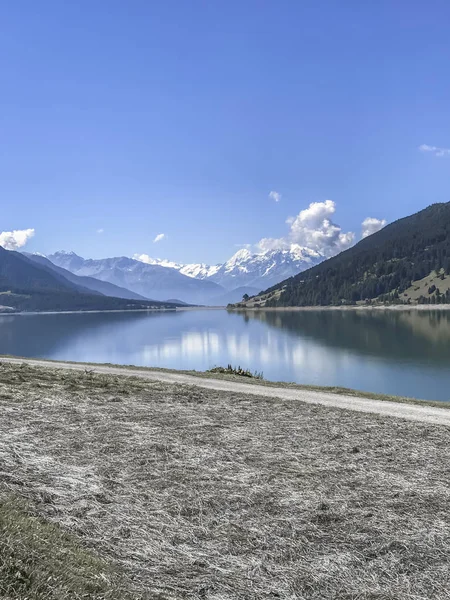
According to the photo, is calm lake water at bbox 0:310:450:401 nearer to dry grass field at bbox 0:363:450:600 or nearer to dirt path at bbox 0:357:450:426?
dirt path at bbox 0:357:450:426

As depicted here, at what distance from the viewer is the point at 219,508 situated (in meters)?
10.4

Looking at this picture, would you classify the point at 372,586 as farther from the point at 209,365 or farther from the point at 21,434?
the point at 209,365

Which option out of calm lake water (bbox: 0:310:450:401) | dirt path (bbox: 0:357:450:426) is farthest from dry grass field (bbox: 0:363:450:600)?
calm lake water (bbox: 0:310:450:401)

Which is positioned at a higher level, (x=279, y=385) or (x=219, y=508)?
(x=219, y=508)

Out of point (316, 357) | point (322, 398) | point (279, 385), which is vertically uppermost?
point (322, 398)

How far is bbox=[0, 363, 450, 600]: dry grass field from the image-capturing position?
290 inches

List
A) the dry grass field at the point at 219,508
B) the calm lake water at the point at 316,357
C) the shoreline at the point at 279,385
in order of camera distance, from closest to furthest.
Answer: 1. the dry grass field at the point at 219,508
2. the shoreline at the point at 279,385
3. the calm lake water at the point at 316,357

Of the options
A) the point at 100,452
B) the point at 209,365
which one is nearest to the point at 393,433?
the point at 100,452

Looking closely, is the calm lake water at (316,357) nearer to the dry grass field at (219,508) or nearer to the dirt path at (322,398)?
the dirt path at (322,398)

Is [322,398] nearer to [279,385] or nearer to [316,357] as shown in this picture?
Answer: [279,385]

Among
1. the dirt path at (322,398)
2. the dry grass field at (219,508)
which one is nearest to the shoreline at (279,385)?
the dirt path at (322,398)

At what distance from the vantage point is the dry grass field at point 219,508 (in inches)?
290

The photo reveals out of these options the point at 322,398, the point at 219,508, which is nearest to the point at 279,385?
the point at 322,398

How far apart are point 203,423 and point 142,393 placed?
7401mm
